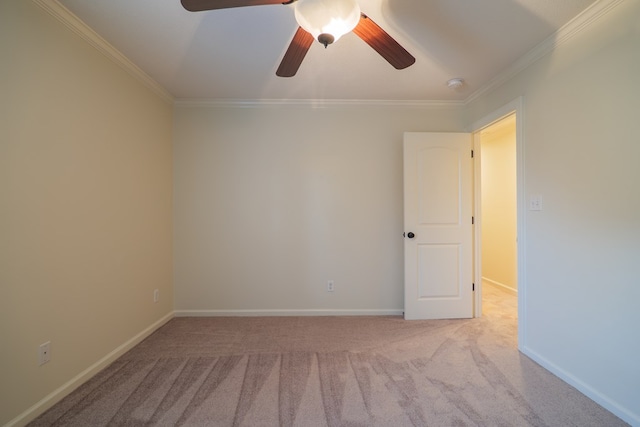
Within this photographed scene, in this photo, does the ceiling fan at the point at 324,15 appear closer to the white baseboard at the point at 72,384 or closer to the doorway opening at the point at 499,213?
the white baseboard at the point at 72,384

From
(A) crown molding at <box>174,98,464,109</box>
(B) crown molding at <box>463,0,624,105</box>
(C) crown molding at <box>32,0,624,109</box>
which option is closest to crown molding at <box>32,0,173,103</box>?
(C) crown molding at <box>32,0,624,109</box>

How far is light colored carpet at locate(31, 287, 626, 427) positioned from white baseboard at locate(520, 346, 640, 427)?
0.04m

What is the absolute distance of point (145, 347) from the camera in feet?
7.36

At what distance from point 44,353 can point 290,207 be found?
210cm

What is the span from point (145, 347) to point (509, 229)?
462 centimetres

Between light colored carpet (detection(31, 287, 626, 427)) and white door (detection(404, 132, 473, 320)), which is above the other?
white door (detection(404, 132, 473, 320))

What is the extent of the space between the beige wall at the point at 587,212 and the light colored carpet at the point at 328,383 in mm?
241

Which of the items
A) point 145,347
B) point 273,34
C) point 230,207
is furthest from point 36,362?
point 273,34

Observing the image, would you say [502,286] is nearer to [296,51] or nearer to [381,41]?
[381,41]

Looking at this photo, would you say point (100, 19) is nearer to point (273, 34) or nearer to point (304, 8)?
point (273, 34)

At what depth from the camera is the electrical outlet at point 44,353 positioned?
1.51m

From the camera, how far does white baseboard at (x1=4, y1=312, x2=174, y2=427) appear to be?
142 centimetres

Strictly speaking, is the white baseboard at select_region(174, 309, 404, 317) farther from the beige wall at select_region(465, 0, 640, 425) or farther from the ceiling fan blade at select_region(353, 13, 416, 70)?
the ceiling fan blade at select_region(353, 13, 416, 70)

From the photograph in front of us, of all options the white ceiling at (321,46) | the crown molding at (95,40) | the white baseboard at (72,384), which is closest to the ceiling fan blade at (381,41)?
the white ceiling at (321,46)
